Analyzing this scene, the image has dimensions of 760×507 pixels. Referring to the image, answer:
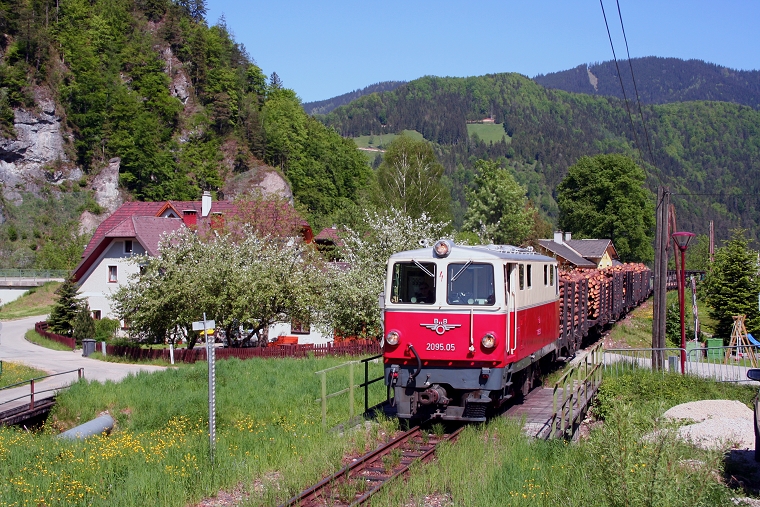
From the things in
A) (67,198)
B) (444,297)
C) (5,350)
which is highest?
(67,198)

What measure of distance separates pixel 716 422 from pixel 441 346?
16.1ft

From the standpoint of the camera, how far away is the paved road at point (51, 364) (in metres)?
24.1

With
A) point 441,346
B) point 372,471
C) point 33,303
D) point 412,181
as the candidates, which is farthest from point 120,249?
point 372,471

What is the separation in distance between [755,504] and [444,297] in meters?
5.71

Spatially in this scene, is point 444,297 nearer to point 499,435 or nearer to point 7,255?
point 499,435

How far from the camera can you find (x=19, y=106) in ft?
302

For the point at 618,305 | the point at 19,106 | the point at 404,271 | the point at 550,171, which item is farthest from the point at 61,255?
the point at 550,171

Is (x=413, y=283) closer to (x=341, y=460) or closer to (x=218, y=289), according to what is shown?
(x=341, y=460)

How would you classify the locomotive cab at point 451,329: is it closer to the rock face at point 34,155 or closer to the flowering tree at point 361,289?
the flowering tree at point 361,289

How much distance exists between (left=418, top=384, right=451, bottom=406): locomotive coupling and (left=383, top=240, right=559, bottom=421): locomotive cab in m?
0.02

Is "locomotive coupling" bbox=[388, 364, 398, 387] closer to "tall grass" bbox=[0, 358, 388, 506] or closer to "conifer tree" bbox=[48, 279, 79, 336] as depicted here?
"tall grass" bbox=[0, 358, 388, 506]

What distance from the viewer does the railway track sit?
9156 millimetres

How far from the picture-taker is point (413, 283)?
527 inches

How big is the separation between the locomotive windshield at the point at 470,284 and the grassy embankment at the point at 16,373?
1799 cm
